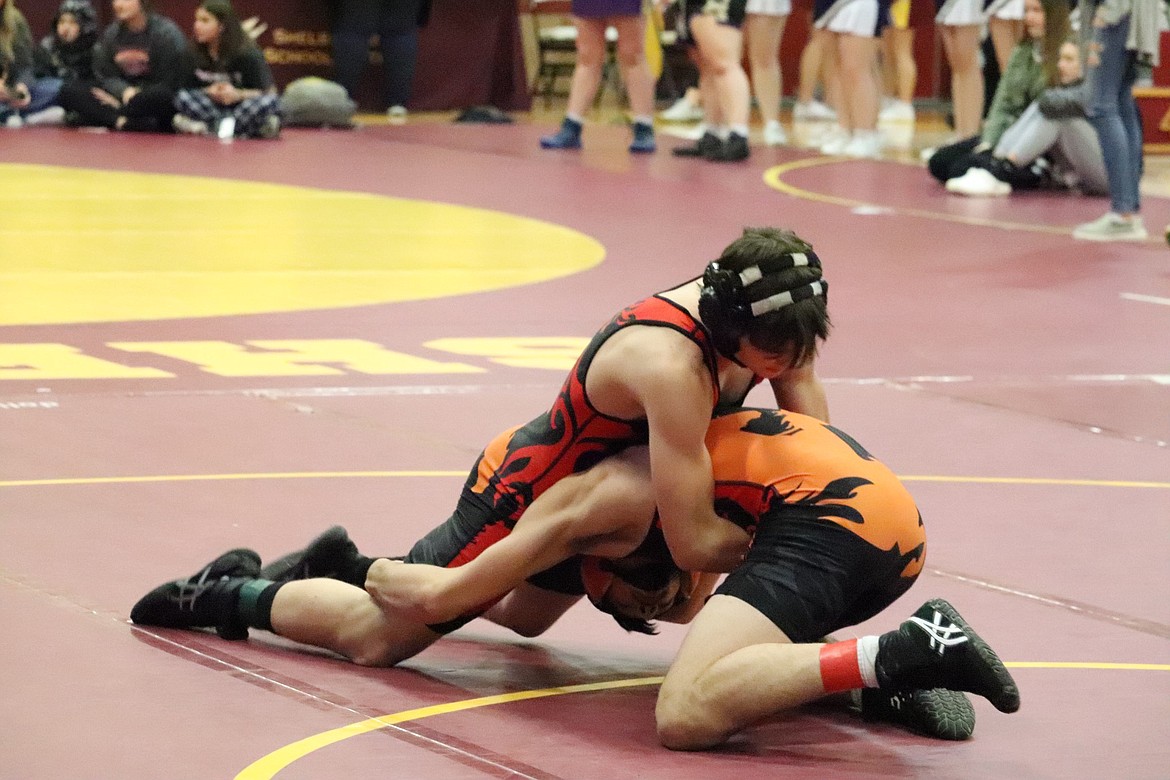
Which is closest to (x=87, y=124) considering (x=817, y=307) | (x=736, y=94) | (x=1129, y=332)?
(x=736, y=94)

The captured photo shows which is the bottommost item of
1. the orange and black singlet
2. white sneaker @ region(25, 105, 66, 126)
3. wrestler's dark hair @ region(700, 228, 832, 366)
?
white sneaker @ region(25, 105, 66, 126)

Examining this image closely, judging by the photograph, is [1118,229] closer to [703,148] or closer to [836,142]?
[703,148]

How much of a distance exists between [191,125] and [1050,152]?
6268mm

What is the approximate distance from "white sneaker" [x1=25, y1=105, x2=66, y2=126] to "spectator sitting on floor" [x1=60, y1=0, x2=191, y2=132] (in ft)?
0.81

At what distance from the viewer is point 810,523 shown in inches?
138

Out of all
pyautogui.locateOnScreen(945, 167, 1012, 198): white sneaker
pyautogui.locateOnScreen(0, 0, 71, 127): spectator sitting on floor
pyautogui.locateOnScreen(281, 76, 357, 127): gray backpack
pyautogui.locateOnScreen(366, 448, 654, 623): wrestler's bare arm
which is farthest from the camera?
pyautogui.locateOnScreen(281, 76, 357, 127): gray backpack

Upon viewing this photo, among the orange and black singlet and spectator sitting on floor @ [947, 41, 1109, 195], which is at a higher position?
the orange and black singlet

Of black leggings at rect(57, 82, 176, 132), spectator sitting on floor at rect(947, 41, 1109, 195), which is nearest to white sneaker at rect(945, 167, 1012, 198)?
spectator sitting on floor at rect(947, 41, 1109, 195)

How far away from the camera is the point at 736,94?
43.3 feet

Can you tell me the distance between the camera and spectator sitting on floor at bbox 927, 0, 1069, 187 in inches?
427

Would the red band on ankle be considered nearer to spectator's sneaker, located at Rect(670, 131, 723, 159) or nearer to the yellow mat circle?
the yellow mat circle

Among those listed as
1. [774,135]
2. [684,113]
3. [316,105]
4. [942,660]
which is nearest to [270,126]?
[316,105]

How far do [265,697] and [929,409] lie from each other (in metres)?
3.24

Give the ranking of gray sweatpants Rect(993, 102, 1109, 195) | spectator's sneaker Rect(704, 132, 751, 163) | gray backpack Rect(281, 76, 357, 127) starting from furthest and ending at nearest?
1. gray backpack Rect(281, 76, 357, 127)
2. spectator's sneaker Rect(704, 132, 751, 163)
3. gray sweatpants Rect(993, 102, 1109, 195)
